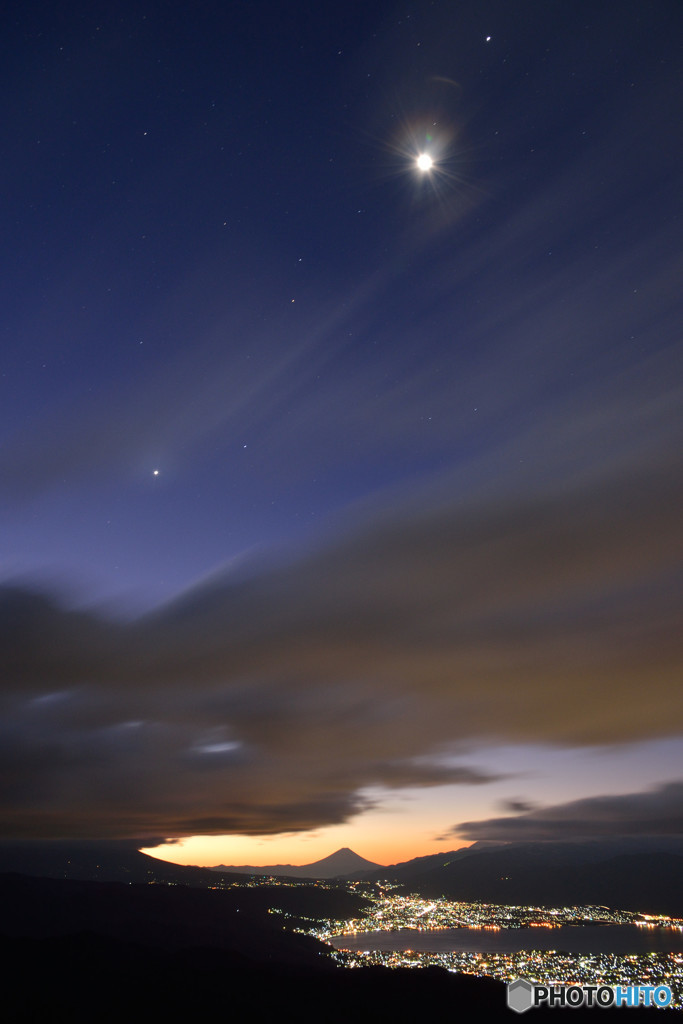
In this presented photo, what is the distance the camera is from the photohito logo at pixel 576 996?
81875mm

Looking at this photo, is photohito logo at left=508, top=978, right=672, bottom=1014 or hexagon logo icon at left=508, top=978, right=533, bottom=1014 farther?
photohito logo at left=508, top=978, right=672, bottom=1014

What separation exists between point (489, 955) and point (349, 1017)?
448 ft

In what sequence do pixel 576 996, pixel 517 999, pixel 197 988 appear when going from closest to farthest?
pixel 517 999 → pixel 197 988 → pixel 576 996

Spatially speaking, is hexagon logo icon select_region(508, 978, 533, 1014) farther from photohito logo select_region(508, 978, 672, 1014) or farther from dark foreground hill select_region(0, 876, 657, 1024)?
dark foreground hill select_region(0, 876, 657, 1024)

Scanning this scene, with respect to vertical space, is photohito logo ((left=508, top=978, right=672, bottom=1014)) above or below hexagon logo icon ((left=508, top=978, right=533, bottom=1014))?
below

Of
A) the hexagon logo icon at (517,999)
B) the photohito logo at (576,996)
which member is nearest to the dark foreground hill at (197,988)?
the hexagon logo icon at (517,999)

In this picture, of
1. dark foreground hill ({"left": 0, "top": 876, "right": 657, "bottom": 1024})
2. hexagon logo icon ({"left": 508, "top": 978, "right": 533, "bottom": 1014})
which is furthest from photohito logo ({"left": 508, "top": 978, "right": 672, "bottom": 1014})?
dark foreground hill ({"left": 0, "top": 876, "right": 657, "bottom": 1024})

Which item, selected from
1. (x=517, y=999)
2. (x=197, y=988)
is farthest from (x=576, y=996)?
(x=197, y=988)

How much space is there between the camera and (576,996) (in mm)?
98312

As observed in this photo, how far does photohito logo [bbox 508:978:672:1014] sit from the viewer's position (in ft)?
269

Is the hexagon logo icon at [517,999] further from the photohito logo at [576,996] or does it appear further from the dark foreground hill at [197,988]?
the dark foreground hill at [197,988]

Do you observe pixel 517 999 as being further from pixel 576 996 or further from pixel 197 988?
pixel 197 988

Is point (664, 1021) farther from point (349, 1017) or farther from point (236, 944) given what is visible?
point (236, 944)

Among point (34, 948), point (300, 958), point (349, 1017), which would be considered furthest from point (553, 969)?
point (34, 948)
